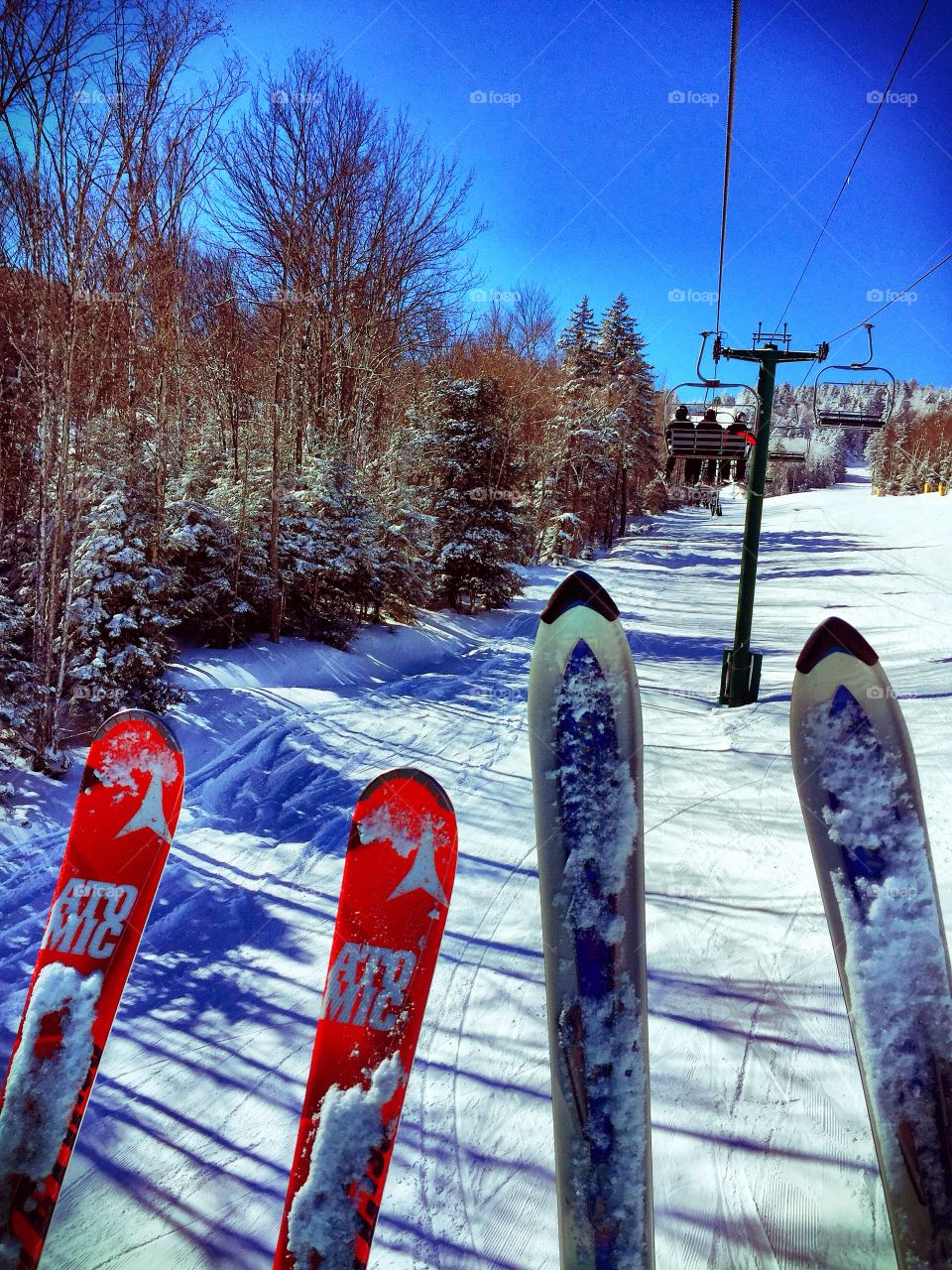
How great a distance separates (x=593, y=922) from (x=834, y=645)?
1414 mm

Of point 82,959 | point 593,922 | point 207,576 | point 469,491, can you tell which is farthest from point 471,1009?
point 469,491

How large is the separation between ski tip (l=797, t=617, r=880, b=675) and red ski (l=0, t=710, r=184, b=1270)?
2.72 meters

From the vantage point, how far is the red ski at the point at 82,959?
2264mm

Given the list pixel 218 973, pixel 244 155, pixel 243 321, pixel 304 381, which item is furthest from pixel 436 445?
pixel 218 973

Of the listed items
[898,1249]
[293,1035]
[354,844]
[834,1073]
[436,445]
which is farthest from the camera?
[436,445]

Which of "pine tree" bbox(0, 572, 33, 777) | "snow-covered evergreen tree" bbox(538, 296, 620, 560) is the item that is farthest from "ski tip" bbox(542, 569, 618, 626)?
"snow-covered evergreen tree" bbox(538, 296, 620, 560)

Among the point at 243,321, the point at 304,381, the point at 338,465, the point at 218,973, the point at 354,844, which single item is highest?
the point at 243,321

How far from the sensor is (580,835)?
2.43m

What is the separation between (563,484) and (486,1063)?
82.4 feet

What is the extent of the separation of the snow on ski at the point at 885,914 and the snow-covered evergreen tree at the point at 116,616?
5.99 meters

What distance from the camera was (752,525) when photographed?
7434mm

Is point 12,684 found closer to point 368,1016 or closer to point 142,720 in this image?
point 142,720

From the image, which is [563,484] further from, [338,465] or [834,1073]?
[834,1073]

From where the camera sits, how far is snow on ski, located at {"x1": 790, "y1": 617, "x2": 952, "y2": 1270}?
211cm
